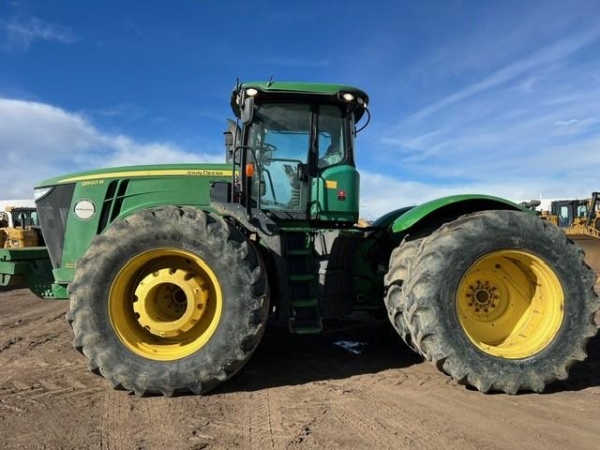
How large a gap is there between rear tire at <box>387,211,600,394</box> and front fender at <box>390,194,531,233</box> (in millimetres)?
258

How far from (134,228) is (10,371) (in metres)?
2.10

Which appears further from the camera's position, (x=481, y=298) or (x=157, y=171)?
(x=157, y=171)

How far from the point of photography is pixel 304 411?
134 inches

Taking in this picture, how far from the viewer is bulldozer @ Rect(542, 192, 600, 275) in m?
12.7

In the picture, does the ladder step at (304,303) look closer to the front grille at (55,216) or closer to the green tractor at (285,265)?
the green tractor at (285,265)

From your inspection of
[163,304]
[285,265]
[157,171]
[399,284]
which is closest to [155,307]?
[163,304]

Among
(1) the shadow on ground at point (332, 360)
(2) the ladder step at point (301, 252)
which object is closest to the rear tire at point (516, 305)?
(1) the shadow on ground at point (332, 360)

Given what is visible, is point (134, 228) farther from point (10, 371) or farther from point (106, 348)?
point (10, 371)

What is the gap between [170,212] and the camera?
12.6 feet

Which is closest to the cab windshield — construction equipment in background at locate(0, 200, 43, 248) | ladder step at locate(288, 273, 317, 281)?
ladder step at locate(288, 273, 317, 281)

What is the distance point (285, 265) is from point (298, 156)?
3.87ft

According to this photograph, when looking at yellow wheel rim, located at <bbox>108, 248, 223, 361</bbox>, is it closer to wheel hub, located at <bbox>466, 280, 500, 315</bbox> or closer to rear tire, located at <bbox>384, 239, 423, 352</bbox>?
rear tire, located at <bbox>384, 239, 423, 352</bbox>

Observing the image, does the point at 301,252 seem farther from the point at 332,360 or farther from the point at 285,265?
the point at 332,360

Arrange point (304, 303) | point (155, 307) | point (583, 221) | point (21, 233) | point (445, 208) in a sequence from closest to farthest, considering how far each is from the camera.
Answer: point (155, 307), point (304, 303), point (445, 208), point (21, 233), point (583, 221)
